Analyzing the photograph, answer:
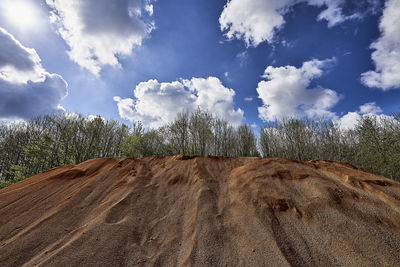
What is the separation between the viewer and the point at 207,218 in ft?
16.9

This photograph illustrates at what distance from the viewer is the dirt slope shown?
3887 millimetres

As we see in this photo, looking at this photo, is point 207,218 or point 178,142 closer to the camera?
point 207,218

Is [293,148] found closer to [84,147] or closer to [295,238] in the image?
[295,238]

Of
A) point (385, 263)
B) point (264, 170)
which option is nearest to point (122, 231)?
point (264, 170)

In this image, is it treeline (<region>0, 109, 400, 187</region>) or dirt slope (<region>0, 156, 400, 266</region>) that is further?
treeline (<region>0, 109, 400, 187</region>)

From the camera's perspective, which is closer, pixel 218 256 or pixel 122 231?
pixel 218 256

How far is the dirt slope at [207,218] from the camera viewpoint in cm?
389

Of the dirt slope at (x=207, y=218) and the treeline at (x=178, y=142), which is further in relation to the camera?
the treeline at (x=178, y=142)

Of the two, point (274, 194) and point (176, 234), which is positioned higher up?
point (274, 194)

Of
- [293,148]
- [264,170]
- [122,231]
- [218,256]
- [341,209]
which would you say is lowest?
[218,256]

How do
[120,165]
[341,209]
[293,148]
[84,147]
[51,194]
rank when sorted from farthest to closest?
[293,148]
[84,147]
[120,165]
[51,194]
[341,209]

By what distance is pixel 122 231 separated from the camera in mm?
4688

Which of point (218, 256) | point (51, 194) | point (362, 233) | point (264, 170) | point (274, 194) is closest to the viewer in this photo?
point (218, 256)

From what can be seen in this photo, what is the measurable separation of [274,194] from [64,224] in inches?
278
